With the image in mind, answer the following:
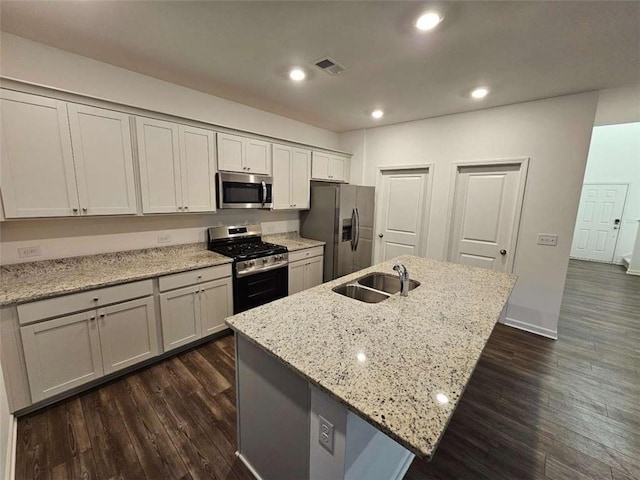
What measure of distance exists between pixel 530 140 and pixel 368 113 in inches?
75.3

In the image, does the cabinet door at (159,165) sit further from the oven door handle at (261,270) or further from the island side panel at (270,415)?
the island side panel at (270,415)

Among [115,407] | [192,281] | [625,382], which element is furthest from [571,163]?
[115,407]

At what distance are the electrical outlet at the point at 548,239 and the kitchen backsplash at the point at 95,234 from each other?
143 inches

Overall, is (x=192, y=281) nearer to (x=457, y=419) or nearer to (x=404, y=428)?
(x=404, y=428)

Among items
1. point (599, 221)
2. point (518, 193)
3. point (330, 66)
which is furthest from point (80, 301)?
point (599, 221)

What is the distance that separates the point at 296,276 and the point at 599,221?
7621 millimetres

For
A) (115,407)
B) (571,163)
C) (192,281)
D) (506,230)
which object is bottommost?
(115,407)

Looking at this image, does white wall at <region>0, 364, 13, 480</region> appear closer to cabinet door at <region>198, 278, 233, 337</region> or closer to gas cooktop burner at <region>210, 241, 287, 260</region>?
cabinet door at <region>198, 278, 233, 337</region>

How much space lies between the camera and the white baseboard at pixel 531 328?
3053 mm

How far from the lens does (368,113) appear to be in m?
3.57

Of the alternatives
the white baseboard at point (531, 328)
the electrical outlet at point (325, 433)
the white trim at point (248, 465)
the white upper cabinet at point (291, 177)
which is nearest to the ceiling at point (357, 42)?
the white upper cabinet at point (291, 177)

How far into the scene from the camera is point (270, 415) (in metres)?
1.33

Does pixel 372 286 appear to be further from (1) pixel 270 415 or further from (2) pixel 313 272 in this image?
(2) pixel 313 272

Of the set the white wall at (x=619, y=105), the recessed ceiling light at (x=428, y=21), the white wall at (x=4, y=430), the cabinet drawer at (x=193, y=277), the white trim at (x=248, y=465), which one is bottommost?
the white trim at (x=248, y=465)
